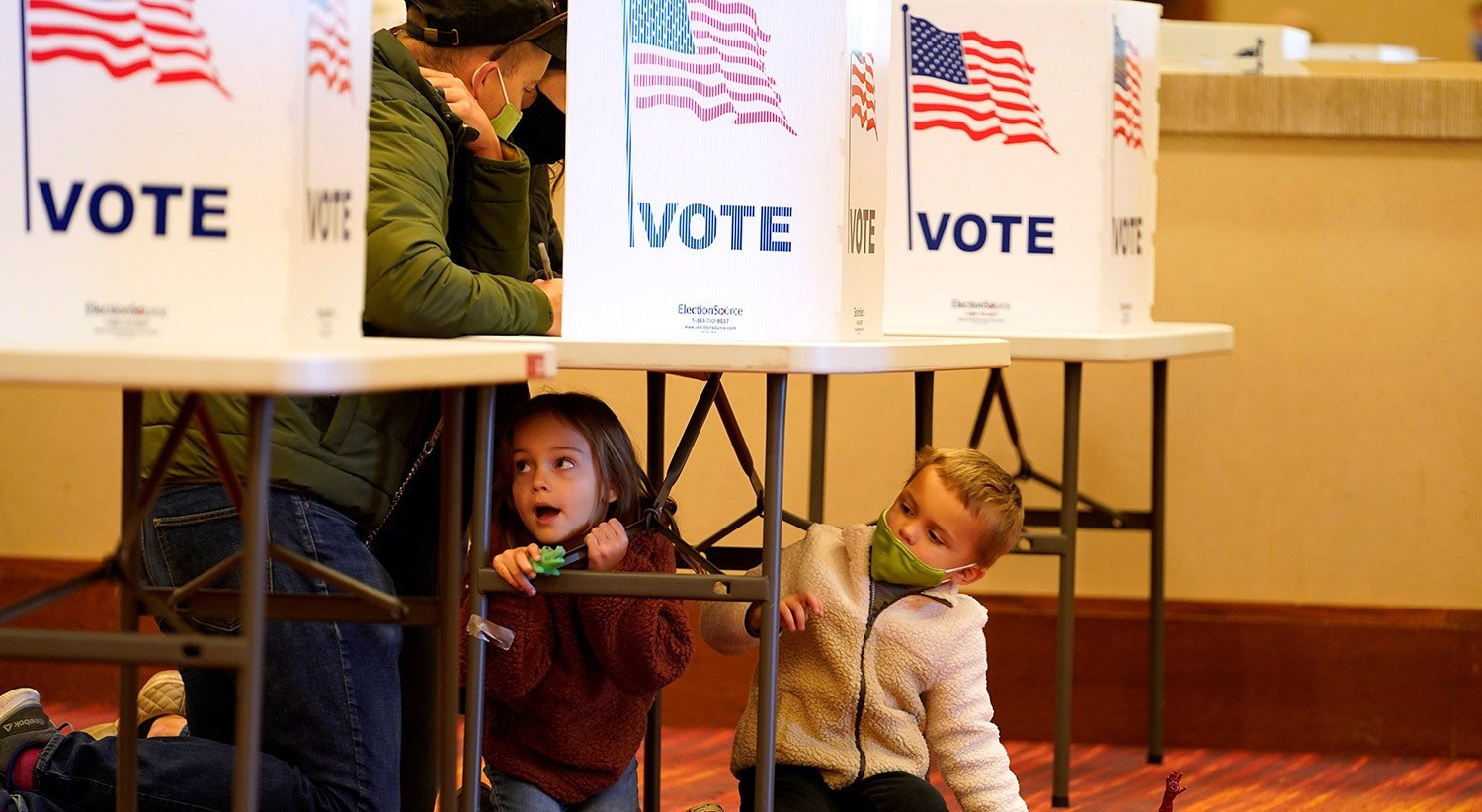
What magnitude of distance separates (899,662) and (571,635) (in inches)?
15.9

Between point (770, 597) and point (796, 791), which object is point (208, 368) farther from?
point (796, 791)

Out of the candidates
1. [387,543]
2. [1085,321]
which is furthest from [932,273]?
[387,543]

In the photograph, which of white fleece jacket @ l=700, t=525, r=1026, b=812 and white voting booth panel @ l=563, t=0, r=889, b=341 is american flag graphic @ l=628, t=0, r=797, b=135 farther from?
white fleece jacket @ l=700, t=525, r=1026, b=812

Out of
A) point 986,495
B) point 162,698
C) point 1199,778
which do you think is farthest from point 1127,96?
point 162,698

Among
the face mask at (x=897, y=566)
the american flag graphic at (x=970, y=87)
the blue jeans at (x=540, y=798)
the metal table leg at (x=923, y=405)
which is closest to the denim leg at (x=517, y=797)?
the blue jeans at (x=540, y=798)

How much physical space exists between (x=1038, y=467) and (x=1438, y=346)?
814mm

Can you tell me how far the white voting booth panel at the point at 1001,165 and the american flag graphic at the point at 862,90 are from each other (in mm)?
545

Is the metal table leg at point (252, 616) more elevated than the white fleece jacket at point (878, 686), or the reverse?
the metal table leg at point (252, 616)

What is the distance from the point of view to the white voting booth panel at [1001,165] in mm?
2289

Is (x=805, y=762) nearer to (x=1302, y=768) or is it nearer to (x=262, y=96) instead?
(x=262, y=96)

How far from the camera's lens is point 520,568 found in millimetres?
1634

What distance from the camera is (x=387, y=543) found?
2062 millimetres

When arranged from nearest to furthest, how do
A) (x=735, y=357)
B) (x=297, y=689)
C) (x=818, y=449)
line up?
(x=735, y=357) < (x=297, y=689) < (x=818, y=449)

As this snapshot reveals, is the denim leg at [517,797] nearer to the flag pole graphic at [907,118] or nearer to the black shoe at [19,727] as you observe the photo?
the black shoe at [19,727]
